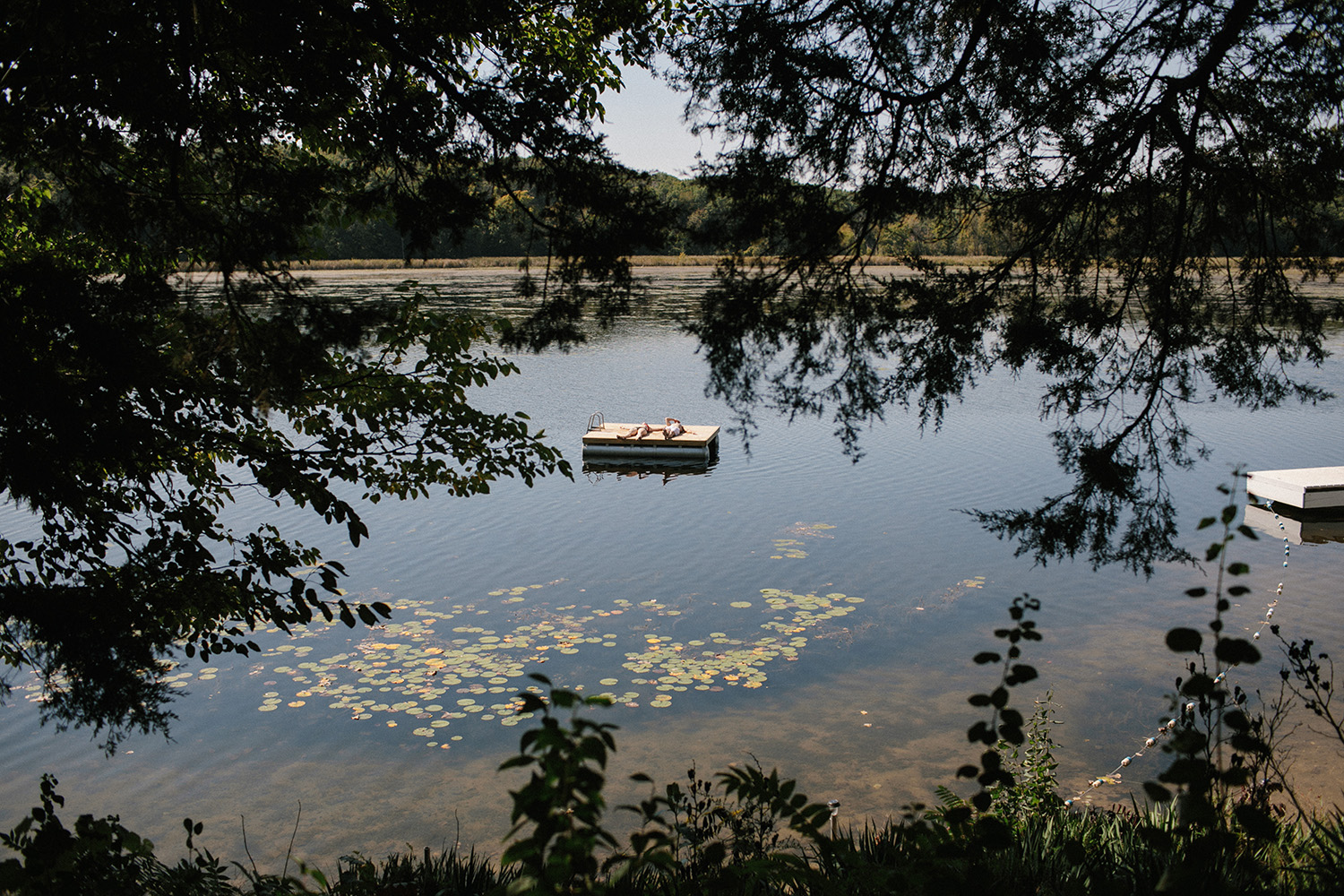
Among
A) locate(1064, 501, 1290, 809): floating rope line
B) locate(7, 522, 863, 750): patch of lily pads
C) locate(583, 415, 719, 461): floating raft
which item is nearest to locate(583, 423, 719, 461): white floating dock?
locate(583, 415, 719, 461): floating raft

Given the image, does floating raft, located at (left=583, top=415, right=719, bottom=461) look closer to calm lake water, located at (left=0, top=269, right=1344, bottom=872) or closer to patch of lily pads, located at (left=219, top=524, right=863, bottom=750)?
calm lake water, located at (left=0, top=269, right=1344, bottom=872)

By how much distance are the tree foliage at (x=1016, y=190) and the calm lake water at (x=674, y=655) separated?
0.95 meters

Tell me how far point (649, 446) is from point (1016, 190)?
42.1 ft

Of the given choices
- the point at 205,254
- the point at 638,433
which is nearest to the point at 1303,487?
the point at 638,433

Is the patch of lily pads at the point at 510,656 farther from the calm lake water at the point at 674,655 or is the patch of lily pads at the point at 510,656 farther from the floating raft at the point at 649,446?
the floating raft at the point at 649,446

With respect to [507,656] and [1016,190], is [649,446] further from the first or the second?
[1016,190]

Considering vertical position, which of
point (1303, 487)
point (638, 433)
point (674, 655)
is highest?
point (638, 433)

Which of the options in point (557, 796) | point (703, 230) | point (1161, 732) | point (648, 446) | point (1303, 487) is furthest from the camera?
point (648, 446)

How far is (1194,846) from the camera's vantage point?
6.98 ft

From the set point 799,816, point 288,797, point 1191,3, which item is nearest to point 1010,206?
point 1191,3

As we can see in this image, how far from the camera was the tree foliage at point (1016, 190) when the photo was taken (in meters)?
5.19

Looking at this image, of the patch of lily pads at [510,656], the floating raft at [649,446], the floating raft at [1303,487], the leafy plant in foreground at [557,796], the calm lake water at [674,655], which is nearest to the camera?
the leafy plant in foreground at [557,796]

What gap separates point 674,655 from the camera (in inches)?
385

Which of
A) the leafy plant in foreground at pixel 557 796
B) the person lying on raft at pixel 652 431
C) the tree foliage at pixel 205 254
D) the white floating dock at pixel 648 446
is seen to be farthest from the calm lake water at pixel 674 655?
the leafy plant in foreground at pixel 557 796
